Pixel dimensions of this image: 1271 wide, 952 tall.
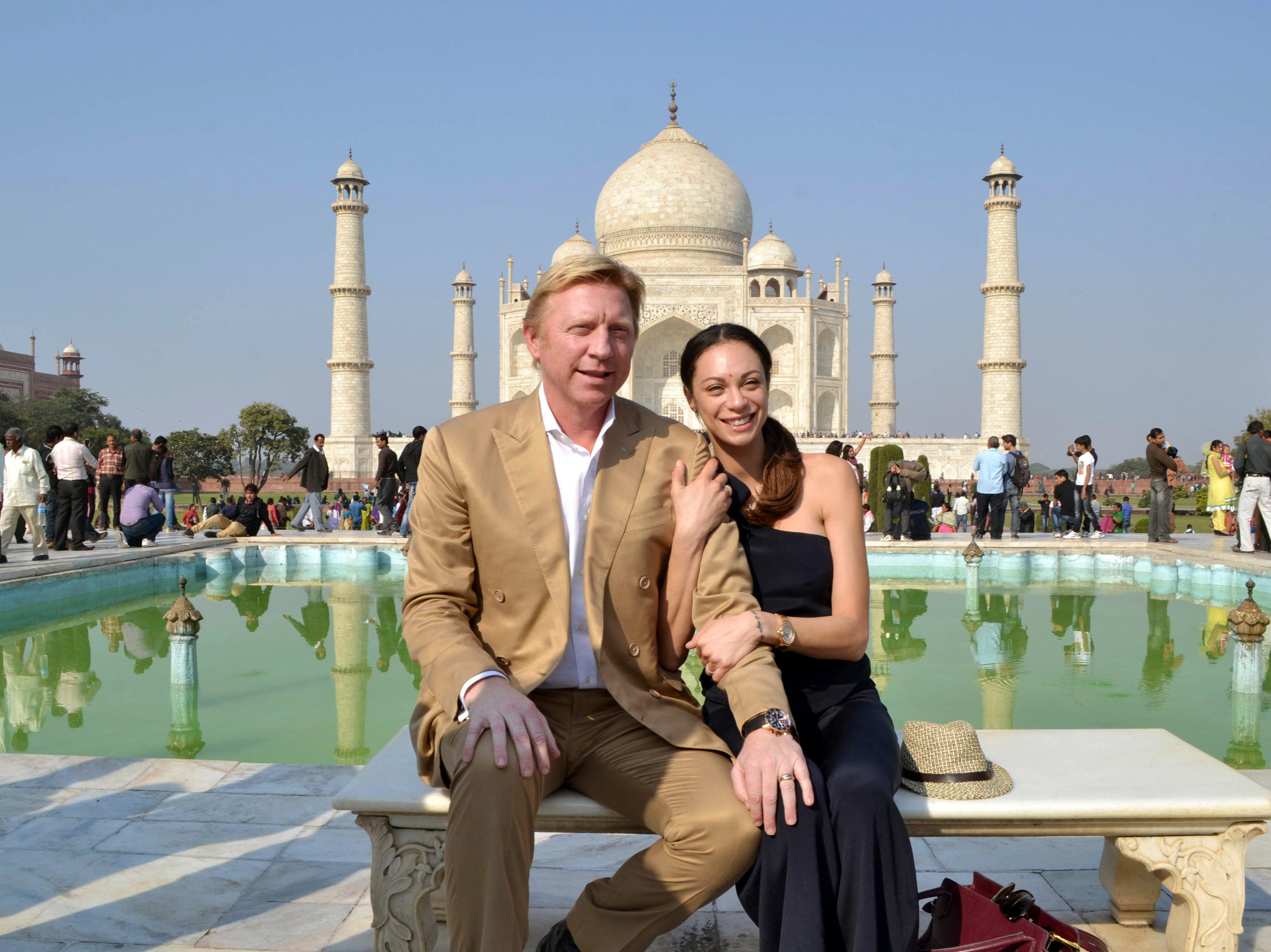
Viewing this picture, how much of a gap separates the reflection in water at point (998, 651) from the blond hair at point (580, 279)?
2294 mm

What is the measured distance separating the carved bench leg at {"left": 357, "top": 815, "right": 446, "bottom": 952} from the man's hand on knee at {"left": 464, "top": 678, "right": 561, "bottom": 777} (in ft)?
0.99

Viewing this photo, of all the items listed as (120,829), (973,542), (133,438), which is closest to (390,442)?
(133,438)

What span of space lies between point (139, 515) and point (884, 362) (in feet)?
84.6

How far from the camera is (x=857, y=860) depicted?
1.69m

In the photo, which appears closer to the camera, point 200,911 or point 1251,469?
point 200,911

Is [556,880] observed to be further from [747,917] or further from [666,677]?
[666,677]

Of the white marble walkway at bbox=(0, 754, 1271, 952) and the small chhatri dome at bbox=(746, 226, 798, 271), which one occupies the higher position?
the small chhatri dome at bbox=(746, 226, 798, 271)

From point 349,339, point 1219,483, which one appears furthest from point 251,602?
point 349,339

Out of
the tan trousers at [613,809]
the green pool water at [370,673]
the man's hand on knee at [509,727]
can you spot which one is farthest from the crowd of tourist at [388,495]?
the man's hand on knee at [509,727]

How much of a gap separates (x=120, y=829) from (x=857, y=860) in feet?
6.75

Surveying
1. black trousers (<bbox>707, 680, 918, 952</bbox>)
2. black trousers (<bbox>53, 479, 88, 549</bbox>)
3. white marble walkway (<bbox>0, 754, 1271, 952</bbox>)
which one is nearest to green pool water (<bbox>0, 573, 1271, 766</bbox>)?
white marble walkway (<bbox>0, 754, 1271, 952</bbox>)

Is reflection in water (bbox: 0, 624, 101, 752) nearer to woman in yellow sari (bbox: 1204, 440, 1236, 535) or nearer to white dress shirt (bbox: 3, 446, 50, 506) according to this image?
white dress shirt (bbox: 3, 446, 50, 506)

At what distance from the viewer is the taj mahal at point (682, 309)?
2698cm

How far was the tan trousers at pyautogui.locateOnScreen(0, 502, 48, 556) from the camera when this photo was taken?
8.51 metres
